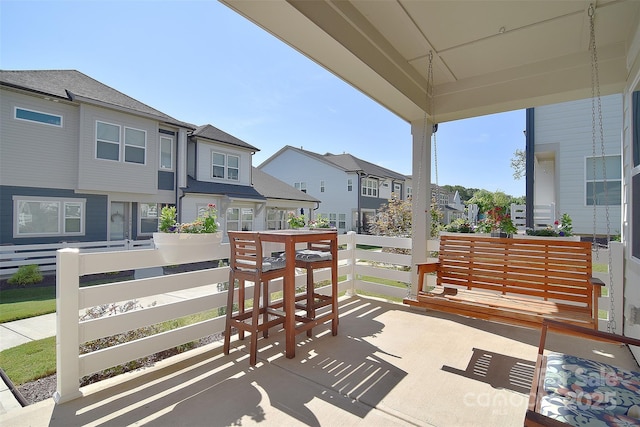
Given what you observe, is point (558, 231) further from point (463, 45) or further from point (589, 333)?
point (589, 333)

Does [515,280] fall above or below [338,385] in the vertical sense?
above

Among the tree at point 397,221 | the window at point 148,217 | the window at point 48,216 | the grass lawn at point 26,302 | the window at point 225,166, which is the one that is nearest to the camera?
the grass lawn at point 26,302

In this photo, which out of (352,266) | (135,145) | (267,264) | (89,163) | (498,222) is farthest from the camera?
(135,145)

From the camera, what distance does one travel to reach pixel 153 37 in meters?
4.79

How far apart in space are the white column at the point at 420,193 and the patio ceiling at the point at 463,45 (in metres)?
0.40

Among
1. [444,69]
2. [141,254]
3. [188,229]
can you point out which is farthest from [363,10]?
[141,254]

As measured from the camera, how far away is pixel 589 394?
1.41 meters

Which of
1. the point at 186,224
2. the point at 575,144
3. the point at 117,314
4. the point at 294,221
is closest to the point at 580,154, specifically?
the point at 575,144

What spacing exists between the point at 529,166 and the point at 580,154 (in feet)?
3.19

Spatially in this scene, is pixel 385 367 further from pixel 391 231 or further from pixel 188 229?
pixel 391 231

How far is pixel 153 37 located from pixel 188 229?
3807mm

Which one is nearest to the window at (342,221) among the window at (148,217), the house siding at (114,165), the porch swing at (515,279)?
the window at (148,217)

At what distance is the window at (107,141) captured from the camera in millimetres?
9297

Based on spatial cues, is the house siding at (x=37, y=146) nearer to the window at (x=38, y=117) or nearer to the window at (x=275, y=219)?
the window at (x=38, y=117)
